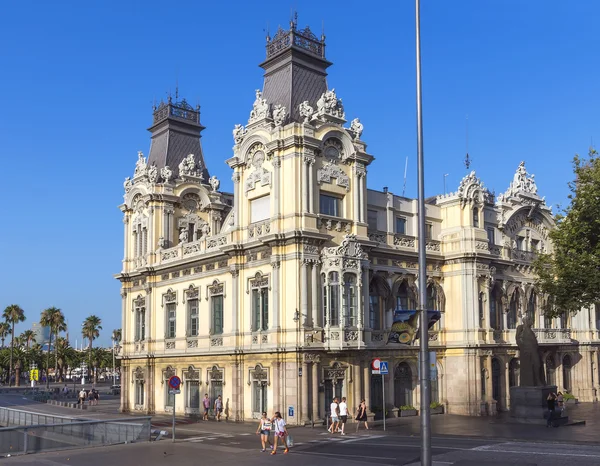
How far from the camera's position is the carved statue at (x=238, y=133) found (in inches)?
1698

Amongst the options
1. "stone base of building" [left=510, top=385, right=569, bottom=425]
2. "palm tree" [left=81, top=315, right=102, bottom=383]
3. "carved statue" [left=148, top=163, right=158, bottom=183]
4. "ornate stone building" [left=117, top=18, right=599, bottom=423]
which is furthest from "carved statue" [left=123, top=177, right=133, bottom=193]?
"palm tree" [left=81, top=315, right=102, bottom=383]

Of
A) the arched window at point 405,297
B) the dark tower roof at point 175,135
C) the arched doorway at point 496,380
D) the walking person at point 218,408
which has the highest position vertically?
the dark tower roof at point 175,135

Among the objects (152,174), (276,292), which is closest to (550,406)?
(276,292)

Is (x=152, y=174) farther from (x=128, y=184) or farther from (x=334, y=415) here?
(x=334, y=415)

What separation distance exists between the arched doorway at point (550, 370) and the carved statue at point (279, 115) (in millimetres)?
26587

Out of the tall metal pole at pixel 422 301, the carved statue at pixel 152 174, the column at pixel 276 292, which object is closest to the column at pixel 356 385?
the column at pixel 276 292

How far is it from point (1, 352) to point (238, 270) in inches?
4081

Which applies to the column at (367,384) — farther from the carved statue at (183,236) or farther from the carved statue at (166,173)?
the carved statue at (166,173)

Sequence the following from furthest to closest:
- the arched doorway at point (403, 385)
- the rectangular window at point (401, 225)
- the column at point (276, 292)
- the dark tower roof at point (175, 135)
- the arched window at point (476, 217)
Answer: the dark tower roof at point (175, 135), the arched window at point (476, 217), the rectangular window at point (401, 225), the arched doorway at point (403, 385), the column at point (276, 292)

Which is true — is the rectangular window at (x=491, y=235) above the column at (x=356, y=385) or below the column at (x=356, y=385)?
above

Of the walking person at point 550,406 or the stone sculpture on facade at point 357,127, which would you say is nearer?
the walking person at point 550,406

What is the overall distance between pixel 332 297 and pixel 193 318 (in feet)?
39.8

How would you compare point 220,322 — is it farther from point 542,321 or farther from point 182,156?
point 542,321

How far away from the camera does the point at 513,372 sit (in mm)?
48469
